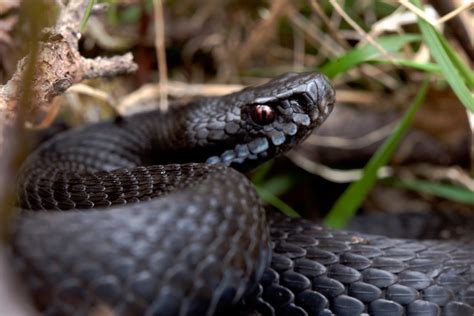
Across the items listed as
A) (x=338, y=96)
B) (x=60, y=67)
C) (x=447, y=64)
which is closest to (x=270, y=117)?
(x=447, y=64)

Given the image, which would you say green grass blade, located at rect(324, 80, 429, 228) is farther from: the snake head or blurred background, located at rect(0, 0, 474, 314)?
the snake head

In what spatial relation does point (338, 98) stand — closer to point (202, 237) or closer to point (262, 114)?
point (262, 114)

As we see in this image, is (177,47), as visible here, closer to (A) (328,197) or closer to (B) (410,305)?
(A) (328,197)

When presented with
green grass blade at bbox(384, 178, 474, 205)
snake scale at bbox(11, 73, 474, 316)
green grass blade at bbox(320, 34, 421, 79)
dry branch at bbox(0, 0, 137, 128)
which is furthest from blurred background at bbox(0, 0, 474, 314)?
dry branch at bbox(0, 0, 137, 128)

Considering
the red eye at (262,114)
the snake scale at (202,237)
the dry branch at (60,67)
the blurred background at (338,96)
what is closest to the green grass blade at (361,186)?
the blurred background at (338,96)

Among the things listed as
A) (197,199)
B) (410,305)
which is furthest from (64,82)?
(410,305)
